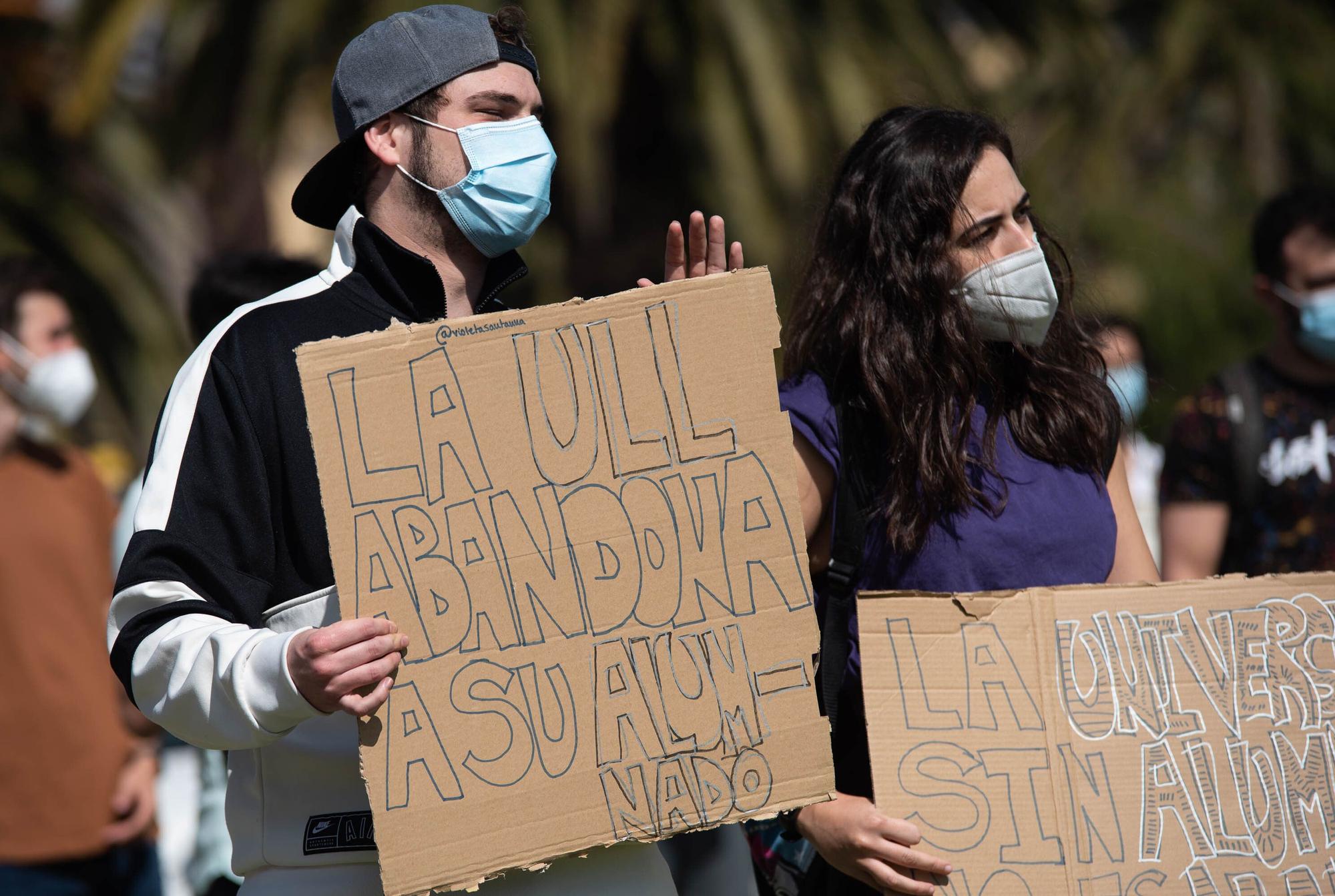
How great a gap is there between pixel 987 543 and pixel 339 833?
45.5 inches

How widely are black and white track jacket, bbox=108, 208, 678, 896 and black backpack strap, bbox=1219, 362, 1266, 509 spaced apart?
2.25 metres

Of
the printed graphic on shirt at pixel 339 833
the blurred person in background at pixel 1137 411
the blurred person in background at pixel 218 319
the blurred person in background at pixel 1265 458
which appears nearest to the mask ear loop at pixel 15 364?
the blurred person in background at pixel 218 319

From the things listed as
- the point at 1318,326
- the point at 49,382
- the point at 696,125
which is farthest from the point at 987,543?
the point at 696,125

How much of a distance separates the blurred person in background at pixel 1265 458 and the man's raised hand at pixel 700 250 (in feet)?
6.34

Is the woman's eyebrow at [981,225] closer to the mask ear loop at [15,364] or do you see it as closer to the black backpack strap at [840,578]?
the black backpack strap at [840,578]

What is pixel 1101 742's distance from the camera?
2.25 m

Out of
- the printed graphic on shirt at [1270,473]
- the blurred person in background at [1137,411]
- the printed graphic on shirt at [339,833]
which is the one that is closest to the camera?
the printed graphic on shirt at [339,833]

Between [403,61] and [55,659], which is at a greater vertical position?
[403,61]

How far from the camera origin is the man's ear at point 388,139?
245 centimetres

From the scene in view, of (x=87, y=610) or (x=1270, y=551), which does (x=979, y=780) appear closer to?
(x=1270, y=551)

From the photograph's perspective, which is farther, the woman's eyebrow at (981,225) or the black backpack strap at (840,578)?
the woman's eyebrow at (981,225)

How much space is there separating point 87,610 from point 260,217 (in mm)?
5973

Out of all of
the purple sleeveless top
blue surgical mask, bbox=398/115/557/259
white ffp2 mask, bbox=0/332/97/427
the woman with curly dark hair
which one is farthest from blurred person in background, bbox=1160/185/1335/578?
white ffp2 mask, bbox=0/332/97/427

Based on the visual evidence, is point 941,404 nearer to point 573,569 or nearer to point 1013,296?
point 1013,296
